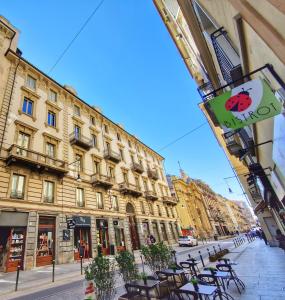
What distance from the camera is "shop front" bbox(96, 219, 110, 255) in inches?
760

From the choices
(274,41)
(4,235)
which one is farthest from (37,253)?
(274,41)

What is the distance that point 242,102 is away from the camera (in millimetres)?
3900

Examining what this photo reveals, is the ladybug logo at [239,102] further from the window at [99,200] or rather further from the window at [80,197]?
the window at [99,200]

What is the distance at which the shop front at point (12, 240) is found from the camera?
12219 mm

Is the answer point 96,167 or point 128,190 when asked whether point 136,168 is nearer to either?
point 128,190

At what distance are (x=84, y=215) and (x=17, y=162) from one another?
25.0 feet

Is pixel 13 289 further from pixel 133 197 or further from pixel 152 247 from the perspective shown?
pixel 133 197

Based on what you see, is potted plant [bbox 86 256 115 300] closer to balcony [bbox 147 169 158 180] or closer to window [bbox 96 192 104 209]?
window [bbox 96 192 104 209]

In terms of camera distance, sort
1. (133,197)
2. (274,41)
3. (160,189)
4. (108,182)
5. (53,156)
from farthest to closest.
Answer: (160,189), (133,197), (108,182), (53,156), (274,41)

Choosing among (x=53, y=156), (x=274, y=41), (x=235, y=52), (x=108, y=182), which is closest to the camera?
(x=274, y=41)

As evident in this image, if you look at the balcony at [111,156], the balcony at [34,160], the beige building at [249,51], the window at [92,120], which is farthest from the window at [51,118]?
the beige building at [249,51]

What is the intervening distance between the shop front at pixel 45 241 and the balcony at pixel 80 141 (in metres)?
8.15

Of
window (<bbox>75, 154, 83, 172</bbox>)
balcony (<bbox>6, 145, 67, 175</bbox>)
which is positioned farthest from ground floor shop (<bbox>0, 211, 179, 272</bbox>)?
window (<bbox>75, 154, 83, 172</bbox>)

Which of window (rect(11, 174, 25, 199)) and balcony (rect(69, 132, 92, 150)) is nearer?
window (rect(11, 174, 25, 199))
